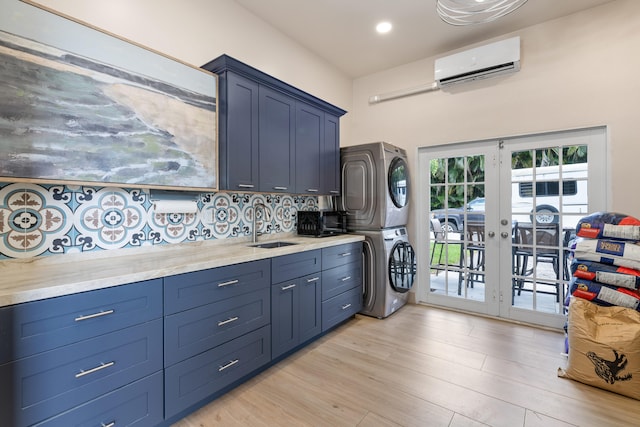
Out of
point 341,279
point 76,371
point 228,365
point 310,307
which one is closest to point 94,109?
point 76,371

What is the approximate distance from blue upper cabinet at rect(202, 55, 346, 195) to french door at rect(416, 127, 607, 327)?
1431mm

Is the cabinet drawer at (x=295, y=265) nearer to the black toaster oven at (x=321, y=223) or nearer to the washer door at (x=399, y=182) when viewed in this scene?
the black toaster oven at (x=321, y=223)

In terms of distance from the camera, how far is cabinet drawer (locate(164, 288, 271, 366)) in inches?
61.4

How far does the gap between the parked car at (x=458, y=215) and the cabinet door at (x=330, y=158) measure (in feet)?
4.47

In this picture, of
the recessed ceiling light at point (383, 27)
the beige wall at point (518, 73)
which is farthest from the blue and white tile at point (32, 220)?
the recessed ceiling light at point (383, 27)

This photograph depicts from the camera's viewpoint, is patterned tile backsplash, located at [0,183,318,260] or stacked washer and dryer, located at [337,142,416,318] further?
stacked washer and dryer, located at [337,142,416,318]

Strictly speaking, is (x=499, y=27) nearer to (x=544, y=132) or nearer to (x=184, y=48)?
(x=544, y=132)

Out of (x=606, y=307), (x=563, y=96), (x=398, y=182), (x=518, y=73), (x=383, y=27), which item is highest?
(x=383, y=27)

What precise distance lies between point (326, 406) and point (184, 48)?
277 cm

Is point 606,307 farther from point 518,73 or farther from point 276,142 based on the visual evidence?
point 276,142

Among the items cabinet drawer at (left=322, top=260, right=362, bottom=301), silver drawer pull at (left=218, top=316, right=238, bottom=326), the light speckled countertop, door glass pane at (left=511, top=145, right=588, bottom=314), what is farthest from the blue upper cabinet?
door glass pane at (left=511, top=145, right=588, bottom=314)

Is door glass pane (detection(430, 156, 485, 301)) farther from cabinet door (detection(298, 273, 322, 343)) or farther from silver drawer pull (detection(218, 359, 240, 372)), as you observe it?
silver drawer pull (detection(218, 359, 240, 372))

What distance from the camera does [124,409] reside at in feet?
4.53

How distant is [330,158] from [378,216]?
85cm
